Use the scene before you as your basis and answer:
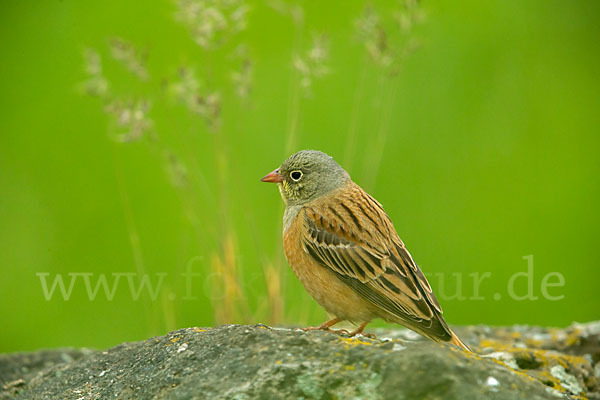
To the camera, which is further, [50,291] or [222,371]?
[50,291]

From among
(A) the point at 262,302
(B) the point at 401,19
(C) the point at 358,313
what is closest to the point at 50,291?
(A) the point at 262,302

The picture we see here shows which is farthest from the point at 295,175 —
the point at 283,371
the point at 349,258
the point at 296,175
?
the point at 283,371

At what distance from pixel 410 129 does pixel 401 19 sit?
8.56ft

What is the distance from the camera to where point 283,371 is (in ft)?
9.60

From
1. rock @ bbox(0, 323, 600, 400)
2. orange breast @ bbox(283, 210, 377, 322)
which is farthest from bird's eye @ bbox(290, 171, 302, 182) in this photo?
rock @ bbox(0, 323, 600, 400)

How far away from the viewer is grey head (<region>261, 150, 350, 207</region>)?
5.03 meters

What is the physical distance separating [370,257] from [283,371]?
161 centimetres

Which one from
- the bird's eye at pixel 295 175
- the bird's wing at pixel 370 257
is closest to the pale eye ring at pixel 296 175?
the bird's eye at pixel 295 175

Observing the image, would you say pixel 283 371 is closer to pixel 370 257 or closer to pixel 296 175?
pixel 370 257

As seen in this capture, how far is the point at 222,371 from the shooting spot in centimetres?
306

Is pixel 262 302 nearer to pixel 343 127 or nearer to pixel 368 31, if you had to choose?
pixel 368 31

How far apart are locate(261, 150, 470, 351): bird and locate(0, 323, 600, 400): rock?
818 mm

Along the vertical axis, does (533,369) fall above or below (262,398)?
below

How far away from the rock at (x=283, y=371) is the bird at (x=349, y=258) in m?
0.82
